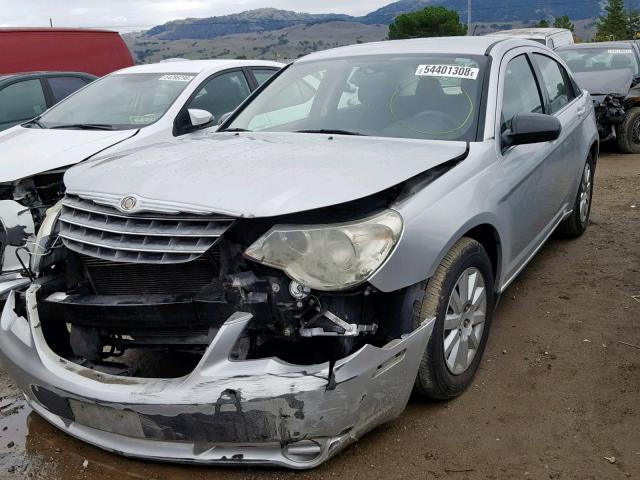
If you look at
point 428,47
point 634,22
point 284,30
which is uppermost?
point 428,47

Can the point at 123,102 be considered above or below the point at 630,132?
above

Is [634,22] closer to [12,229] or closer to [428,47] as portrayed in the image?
[428,47]

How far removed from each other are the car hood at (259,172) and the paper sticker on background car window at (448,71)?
58cm

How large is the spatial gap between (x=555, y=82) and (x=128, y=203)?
11.2ft

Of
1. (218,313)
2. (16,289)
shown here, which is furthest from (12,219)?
(218,313)

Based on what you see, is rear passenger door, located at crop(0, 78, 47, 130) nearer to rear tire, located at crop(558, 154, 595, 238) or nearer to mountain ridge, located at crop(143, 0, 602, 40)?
rear tire, located at crop(558, 154, 595, 238)

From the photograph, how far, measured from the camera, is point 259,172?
9.01 ft

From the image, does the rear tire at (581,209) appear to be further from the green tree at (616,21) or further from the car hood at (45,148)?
the green tree at (616,21)

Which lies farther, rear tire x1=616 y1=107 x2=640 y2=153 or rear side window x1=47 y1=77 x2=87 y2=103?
rear tire x1=616 y1=107 x2=640 y2=153

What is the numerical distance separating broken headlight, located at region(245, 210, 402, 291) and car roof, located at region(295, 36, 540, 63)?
1.83 m

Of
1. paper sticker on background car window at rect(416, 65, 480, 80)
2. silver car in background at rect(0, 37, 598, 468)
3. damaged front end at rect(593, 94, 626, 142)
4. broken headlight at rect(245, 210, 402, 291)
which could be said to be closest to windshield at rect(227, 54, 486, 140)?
paper sticker on background car window at rect(416, 65, 480, 80)

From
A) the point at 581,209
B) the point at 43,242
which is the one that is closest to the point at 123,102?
the point at 43,242

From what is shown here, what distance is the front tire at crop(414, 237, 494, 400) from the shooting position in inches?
108

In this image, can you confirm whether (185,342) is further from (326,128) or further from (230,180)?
(326,128)
